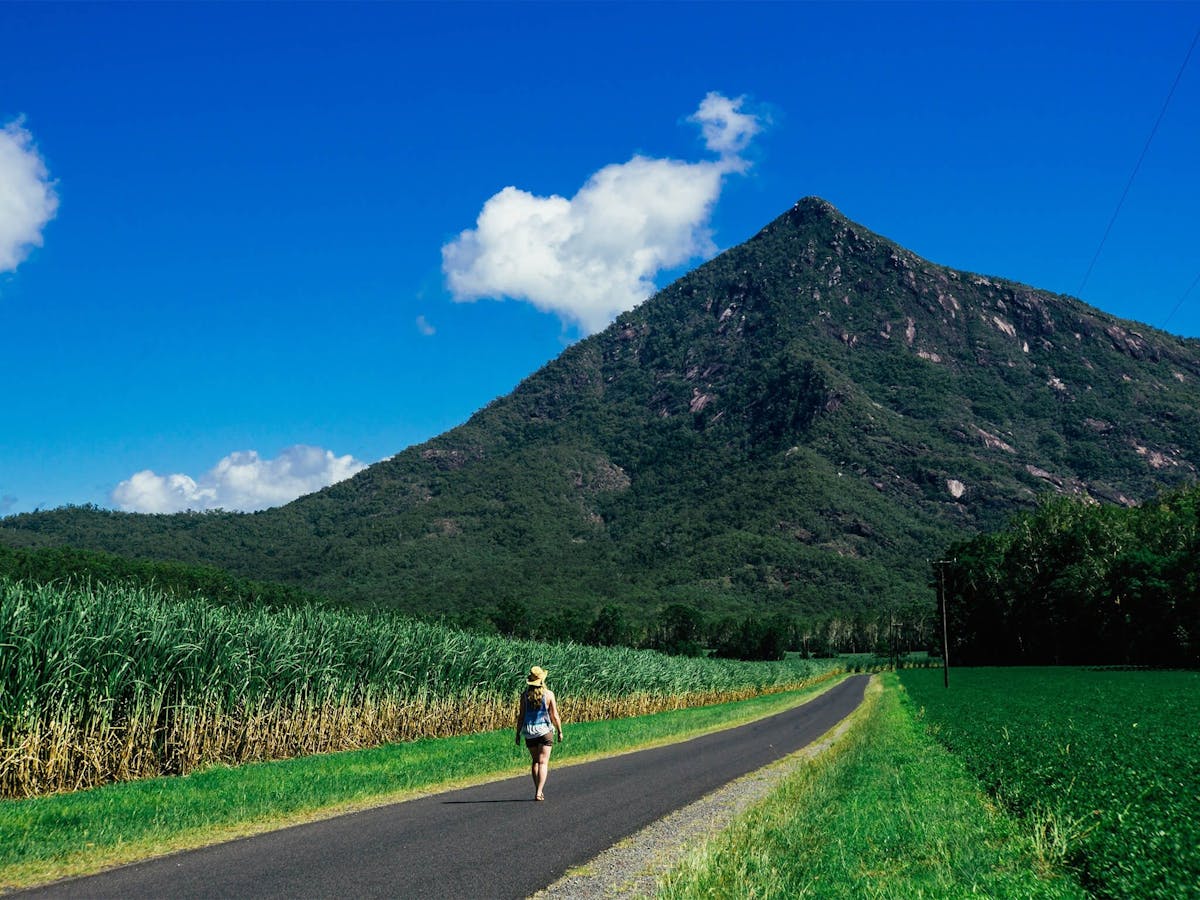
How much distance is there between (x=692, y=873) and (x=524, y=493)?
180813 mm

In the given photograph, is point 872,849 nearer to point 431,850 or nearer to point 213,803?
point 431,850

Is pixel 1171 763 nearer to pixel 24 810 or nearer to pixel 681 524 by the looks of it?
pixel 24 810

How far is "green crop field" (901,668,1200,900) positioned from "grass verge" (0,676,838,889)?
31.4 feet

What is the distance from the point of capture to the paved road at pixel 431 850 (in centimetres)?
756

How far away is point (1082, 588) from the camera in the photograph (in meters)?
80.1

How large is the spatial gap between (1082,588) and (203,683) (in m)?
85.9

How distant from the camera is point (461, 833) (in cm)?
1023

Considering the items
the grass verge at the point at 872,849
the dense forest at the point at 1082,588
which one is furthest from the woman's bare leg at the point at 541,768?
the dense forest at the point at 1082,588

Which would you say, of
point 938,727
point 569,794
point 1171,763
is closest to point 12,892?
point 569,794

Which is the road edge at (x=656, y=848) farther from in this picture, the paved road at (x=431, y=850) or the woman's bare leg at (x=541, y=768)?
the woman's bare leg at (x=541, y=768)

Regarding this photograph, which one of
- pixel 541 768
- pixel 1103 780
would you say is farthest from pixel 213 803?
pixel 1103 780

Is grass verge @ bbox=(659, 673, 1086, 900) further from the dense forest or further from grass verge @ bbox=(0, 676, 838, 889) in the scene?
the dense forest

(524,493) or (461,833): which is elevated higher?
(524,493)

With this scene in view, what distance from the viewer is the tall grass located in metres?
12.9
